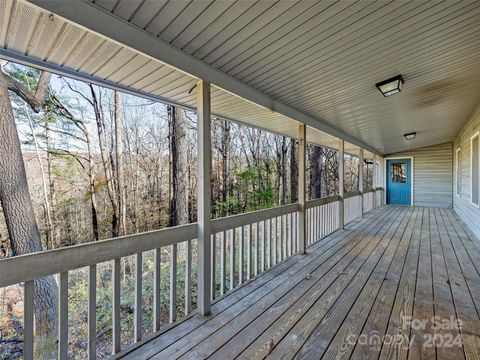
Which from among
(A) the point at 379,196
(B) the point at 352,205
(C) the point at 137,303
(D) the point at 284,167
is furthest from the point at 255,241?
(A) the point at 379,196

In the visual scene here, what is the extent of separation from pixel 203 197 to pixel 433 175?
1104 cm

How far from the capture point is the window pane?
34.4 ft

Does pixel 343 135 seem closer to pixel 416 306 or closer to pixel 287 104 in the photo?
pixel 287 104

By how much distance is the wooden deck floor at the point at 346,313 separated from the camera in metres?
1.82

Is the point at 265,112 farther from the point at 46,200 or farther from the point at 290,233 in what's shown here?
the point at 46,200

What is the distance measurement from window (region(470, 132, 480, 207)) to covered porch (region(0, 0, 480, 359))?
5.61 ft

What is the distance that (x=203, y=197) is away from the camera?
2.36 metres

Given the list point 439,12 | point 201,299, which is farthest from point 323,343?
point 439,12

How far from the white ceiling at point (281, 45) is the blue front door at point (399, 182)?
774 centimetres

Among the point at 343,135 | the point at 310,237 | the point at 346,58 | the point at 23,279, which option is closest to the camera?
the point at 23,279

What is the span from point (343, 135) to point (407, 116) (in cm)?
131

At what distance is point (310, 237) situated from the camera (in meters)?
4.64

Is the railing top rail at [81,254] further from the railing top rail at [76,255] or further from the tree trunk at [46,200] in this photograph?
the tree trunk at [46,200]

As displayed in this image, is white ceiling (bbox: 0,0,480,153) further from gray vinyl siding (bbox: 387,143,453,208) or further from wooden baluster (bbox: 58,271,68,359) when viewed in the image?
gray vinyl siding (bbox: 387,143,453,208)
